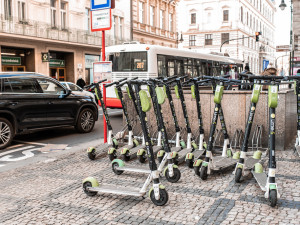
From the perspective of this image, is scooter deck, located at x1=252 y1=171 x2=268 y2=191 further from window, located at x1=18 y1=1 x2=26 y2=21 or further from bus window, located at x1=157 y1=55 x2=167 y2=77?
window, located at x1=18 y1=1 x2=26 y2=21

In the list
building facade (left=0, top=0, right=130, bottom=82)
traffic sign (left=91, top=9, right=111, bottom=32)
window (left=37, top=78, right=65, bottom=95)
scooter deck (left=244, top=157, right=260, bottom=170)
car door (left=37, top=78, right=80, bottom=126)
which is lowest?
scooter deck (left=244, top=157, right=260, bottom=170)

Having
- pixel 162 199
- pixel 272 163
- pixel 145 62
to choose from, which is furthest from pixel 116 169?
pixel 145 62

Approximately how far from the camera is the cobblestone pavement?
13.8 feet

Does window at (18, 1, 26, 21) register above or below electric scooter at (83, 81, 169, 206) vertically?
above

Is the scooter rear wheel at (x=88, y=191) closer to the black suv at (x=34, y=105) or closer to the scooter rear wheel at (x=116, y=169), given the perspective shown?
the scooter rear wheel at (x=116, y=169)

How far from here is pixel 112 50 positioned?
53.6 ft

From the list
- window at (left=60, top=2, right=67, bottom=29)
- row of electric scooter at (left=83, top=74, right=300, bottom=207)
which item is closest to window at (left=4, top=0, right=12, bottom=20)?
window at (left=60, top=2, right=67, bottom=29)

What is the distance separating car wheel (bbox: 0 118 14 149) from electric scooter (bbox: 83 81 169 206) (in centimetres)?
455

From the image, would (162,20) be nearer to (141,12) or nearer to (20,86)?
(141,12)

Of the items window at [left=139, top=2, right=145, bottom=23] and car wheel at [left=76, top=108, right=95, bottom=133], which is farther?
window at [left=139, top=2, right=145, bottom=23]

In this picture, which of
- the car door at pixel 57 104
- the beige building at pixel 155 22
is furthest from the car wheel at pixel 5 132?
the beige building at pixel 155 22

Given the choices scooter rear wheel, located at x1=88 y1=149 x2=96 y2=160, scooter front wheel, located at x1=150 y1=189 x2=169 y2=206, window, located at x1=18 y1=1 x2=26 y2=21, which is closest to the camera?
scooter front wheel, located at x1=150 y1=189 x2=169 y2=206

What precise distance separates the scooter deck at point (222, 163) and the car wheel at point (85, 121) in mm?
5664

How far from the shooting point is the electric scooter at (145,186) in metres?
4.55
